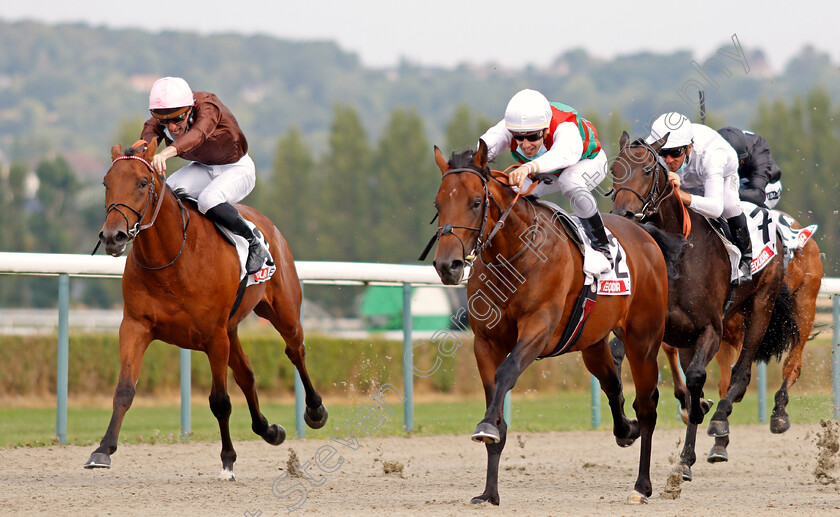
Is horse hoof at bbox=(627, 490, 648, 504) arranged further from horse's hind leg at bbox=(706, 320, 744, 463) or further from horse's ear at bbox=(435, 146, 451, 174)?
horse's hind leg at bbox=(706, 320, 744, 463)

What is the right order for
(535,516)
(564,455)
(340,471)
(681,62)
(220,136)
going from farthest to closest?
(681,62), (564,455), (340,471), (220,136), (535,516)

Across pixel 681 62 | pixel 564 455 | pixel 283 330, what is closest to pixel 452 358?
pixel 564 455

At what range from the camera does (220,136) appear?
6.88 m

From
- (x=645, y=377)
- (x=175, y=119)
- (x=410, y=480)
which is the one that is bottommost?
(x=410, y=480)

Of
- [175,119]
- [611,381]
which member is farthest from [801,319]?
[175,119]

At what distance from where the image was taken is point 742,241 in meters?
7.54

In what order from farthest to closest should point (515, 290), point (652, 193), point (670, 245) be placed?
point (670, 245)
point (652, 193)
point (515, 290)

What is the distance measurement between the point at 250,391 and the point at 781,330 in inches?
158

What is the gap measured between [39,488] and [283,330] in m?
2.05

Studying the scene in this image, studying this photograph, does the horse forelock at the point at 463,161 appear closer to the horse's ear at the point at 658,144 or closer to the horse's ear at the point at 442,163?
the horse's ear at the point at 442,163

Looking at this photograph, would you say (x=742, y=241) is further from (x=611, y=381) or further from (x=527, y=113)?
(x=527, y=113)

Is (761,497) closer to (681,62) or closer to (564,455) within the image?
(564,455)

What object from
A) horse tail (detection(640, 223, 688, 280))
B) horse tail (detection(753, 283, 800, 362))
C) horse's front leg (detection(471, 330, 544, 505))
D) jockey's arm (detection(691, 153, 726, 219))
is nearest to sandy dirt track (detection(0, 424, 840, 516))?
horse's front leg (detection(471, 330, 544, 505))

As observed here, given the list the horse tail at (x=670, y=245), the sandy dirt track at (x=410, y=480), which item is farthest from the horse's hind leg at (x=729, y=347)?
the horse tail at (x=670, y=245)
